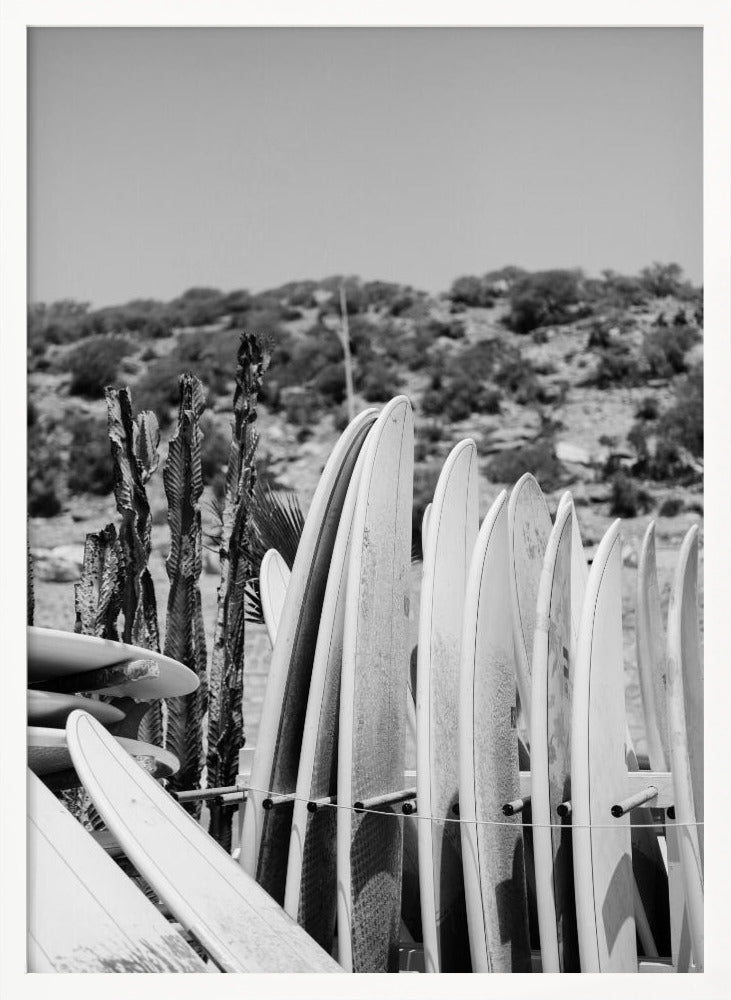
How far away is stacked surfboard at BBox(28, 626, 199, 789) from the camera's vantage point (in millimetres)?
1542

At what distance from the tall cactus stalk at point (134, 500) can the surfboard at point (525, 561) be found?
1185 mm

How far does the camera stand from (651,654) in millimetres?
2217

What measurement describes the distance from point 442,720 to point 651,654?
1.92 ft

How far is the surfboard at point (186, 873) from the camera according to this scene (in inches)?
57.1

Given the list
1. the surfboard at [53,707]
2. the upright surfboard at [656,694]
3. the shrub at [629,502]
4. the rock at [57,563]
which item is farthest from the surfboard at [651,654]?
the shrub at [629,502]

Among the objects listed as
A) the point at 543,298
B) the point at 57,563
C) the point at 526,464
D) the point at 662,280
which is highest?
the point at 662,280

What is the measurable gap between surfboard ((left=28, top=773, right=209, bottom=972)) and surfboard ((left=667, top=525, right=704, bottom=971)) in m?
0.80

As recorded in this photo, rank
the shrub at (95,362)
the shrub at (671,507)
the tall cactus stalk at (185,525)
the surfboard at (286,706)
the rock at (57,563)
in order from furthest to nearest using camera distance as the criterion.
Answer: the shrub at (95,362) < the shrub at (671,507) < the rock at (57,563) < the tall cactus stalk at (185,525) < the surfboard at (286,706)

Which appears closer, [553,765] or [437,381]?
[553,765]

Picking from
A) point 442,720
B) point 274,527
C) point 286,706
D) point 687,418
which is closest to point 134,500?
point 274,527

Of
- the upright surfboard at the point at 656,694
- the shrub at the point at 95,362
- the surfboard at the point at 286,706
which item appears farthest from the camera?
the shrub at the point at 95,362

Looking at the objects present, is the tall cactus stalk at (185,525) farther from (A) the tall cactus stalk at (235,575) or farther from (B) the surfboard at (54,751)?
(B) the surfboard at (54,751)

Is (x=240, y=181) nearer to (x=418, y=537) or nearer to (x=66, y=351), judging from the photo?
(x=66, y=351)

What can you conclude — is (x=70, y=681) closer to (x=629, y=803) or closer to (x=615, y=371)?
(x=629, y=803)
